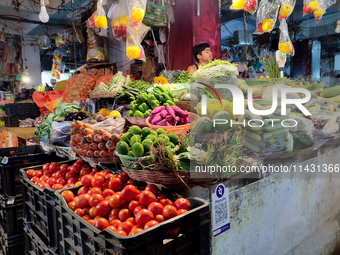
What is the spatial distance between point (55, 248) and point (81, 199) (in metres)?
0.48

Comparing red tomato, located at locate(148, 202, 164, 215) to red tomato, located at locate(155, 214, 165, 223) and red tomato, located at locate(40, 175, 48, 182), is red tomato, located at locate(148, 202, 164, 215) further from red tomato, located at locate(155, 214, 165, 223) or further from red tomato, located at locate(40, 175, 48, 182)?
red tomato, located at locate(40, 175, 48, 182)

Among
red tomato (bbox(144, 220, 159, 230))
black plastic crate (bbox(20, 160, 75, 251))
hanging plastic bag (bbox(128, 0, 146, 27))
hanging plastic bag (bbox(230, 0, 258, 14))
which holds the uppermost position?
hanging plastic bag (bbox(230, 0, 258, 14))

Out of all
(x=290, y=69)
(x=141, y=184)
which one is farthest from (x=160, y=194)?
(x=290, y=69)

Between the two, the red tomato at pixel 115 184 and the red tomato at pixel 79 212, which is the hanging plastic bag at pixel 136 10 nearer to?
the red tomato at pixel 115 184

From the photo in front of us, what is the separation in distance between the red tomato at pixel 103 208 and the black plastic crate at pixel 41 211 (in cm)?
38

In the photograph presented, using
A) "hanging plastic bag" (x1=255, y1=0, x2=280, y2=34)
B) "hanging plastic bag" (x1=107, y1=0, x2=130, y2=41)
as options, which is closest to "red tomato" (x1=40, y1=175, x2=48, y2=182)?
"hanging plastic bag" (x1=107, y1=0, x2=130, y2=41)

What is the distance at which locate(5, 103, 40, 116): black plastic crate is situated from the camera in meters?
5.67

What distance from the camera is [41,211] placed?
1871 millimetres

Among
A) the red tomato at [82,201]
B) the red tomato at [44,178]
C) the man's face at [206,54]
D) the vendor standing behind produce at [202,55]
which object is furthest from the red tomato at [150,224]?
the man's face at [206,54]

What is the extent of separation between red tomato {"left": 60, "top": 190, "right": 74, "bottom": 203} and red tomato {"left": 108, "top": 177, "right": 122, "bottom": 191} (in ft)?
0.72

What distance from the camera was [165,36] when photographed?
548 cm

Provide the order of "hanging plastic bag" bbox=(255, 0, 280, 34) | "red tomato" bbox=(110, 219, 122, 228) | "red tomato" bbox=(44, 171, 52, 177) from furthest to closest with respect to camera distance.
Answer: "hanging plastic bag" bbox=(255, 0, 280, 34)
"red tomato" bbox=(44, 171, 52, 177)
"red tomato" bbox=(110, 219, 122, 228)

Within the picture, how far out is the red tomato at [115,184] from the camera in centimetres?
162

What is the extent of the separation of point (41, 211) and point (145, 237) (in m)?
1.10
